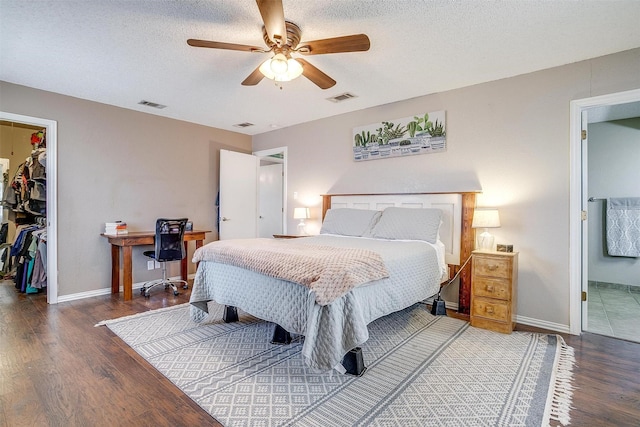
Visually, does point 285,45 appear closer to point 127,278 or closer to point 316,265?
point 316,265

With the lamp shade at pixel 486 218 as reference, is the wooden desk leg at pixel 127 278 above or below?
below

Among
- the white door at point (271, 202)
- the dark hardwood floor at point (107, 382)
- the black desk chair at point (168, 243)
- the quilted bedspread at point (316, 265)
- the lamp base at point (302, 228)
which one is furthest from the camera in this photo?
the white door at point (271, 202)

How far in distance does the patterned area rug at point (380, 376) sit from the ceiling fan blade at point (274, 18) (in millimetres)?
2207

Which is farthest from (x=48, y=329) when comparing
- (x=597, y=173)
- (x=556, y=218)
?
(x=597, y=173)

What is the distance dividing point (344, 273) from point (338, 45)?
59.5 inches

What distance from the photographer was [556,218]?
A: 9.57ft

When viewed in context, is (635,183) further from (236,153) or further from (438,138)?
(236,153)

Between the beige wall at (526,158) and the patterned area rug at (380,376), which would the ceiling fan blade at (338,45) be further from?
the patterned area rug at (380,376)

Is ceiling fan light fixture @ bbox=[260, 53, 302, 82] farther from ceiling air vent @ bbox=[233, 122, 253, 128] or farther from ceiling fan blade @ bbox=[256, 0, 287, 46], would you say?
ceiling air vent @ bbox=[233, 122, 253, 128]

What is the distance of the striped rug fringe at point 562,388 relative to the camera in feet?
5.50

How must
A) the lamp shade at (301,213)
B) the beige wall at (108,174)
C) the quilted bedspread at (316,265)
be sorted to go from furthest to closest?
the lamp shade at (301,213) → the beige wall at (108,174) → the quilted bedspread at (316,265)

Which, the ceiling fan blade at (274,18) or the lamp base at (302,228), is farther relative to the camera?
the lamp base at (302,228)

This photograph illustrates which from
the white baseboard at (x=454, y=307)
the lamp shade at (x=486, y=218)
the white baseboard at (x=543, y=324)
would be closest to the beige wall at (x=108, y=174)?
the white baseboard at (x=454, y=307)

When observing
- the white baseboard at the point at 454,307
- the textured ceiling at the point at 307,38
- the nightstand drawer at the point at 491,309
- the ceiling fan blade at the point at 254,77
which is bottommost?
the white baseboard at the point at 454,307
